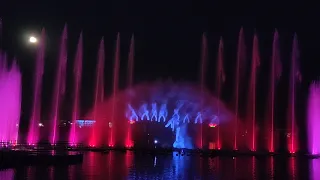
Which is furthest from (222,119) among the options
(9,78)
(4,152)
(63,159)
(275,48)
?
(4,152)

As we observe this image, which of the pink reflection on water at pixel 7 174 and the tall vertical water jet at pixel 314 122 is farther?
the tall vertical water jet at pixel 314 122

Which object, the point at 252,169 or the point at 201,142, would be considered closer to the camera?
the point at 252,169

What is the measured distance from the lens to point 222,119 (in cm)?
4978

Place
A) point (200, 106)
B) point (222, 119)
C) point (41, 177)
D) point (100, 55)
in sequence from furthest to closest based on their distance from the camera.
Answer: point (200, 106) → point (222, 119) → point (100, 55) → point (41, 177)

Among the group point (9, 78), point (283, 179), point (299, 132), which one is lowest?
point (283, 179)

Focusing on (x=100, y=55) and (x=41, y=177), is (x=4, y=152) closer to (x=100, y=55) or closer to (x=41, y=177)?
(x=41, y=177)

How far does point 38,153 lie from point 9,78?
16761 millimetres

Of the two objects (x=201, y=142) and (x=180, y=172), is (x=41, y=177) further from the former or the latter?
(x=201, y=142)

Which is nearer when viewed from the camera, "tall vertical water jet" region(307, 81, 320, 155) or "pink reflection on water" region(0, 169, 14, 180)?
"pink reflection on water" region(0, 169, 14, 180)

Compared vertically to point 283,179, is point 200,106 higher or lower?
higher

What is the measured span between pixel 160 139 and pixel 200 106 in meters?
6.87

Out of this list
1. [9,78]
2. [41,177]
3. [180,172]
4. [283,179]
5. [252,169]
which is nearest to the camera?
[41,177]

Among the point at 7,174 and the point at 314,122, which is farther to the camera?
the point at 314,122

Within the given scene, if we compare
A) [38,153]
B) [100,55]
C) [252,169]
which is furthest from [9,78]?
[252,169]
